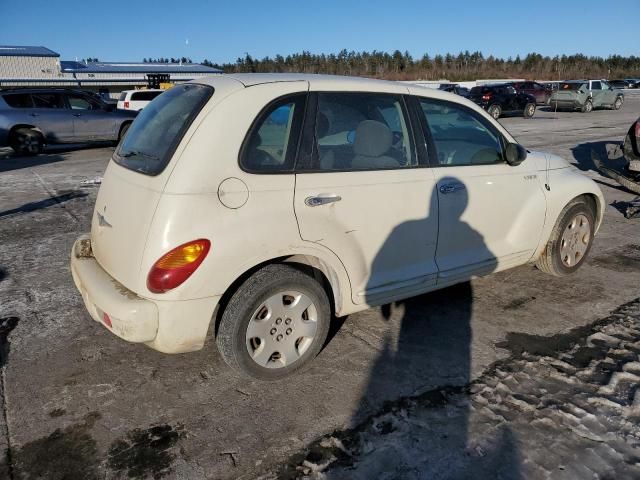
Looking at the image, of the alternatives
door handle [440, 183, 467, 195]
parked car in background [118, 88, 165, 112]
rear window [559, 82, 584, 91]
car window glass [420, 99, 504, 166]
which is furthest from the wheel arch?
rear window [559, 82, 584, 91]

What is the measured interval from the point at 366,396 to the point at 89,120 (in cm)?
1379

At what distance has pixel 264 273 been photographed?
291 centimetres

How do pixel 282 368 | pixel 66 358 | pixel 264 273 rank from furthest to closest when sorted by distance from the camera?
pixel 66 358
pixel 282 368
pixel 264 273

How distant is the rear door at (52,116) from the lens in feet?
44.7

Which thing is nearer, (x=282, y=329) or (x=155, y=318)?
(x=155, y=318)

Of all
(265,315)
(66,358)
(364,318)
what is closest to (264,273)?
(265,315)

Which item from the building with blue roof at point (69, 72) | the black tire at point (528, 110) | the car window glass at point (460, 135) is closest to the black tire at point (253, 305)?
the car window glass at point (460, 135)

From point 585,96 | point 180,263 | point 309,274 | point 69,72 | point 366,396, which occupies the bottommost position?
point 366,396

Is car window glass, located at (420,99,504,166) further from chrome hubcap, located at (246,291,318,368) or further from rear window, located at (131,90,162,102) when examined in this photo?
rear window, located at (131,90,162,102)

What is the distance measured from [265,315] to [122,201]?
1.13m

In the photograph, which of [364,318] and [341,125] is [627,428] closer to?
[364,318]

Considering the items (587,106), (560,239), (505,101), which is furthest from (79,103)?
(587,106)

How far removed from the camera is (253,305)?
288 centimetres

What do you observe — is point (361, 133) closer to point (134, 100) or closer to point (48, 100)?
point (48, 100)
